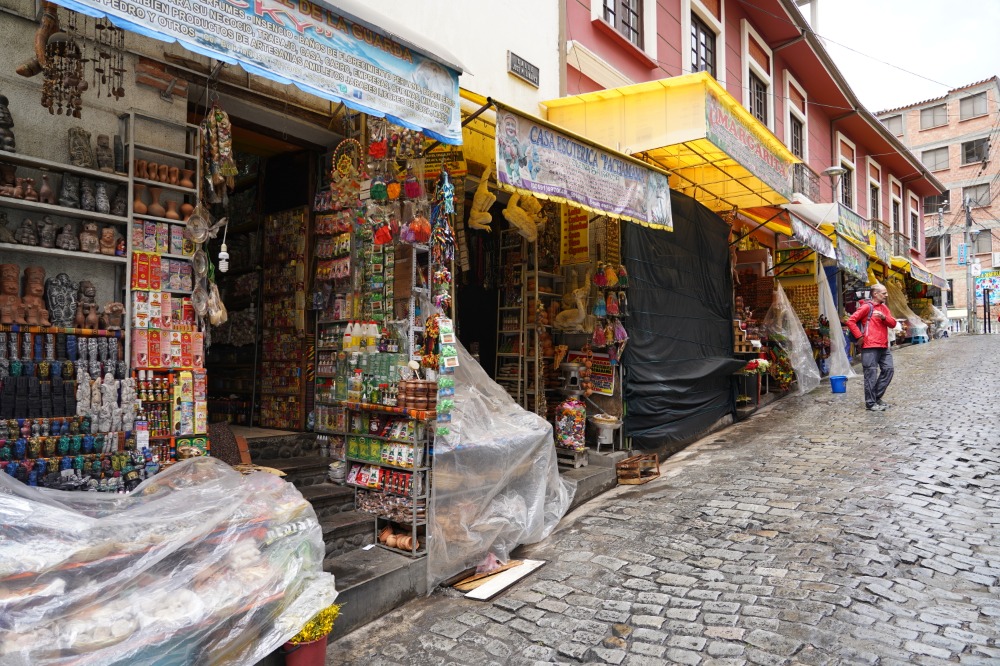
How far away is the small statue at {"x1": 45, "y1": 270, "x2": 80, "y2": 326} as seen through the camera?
153 inches

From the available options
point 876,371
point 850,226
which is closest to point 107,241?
point 876,371

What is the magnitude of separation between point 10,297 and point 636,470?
19.2ft

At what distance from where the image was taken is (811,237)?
10.2m

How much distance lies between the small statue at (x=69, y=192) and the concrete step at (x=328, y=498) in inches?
103

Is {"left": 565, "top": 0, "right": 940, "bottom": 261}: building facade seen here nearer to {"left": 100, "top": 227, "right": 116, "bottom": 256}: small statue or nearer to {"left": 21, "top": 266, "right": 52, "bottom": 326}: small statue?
{"left": 100, "top": 227, "right": 116, "bottom": 256}: small statue

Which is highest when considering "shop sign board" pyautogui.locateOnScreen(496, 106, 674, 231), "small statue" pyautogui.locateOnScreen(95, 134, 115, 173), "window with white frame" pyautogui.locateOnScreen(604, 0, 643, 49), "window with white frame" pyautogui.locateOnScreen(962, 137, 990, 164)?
"window with white frame" pyautogui.locateOnScreen(962, 137, 990, 164)

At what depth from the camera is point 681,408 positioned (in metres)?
8.16

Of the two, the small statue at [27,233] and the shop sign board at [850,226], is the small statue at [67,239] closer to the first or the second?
the small statue at [27,233]

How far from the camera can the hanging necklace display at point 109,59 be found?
408 centimetres

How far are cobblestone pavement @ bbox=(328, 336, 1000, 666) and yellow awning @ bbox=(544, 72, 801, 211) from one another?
3.70 metres

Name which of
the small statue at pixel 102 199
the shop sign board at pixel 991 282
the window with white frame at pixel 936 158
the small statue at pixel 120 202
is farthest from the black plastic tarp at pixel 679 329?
the window with white frame at pixel 936 158

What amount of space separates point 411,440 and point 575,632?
181cm

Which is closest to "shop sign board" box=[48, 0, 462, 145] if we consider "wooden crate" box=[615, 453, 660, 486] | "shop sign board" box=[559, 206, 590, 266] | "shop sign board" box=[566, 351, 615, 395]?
"shop sign board" box=[559, 206, 590, 266]

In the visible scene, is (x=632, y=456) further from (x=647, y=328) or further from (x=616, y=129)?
(x=616, y=129)
